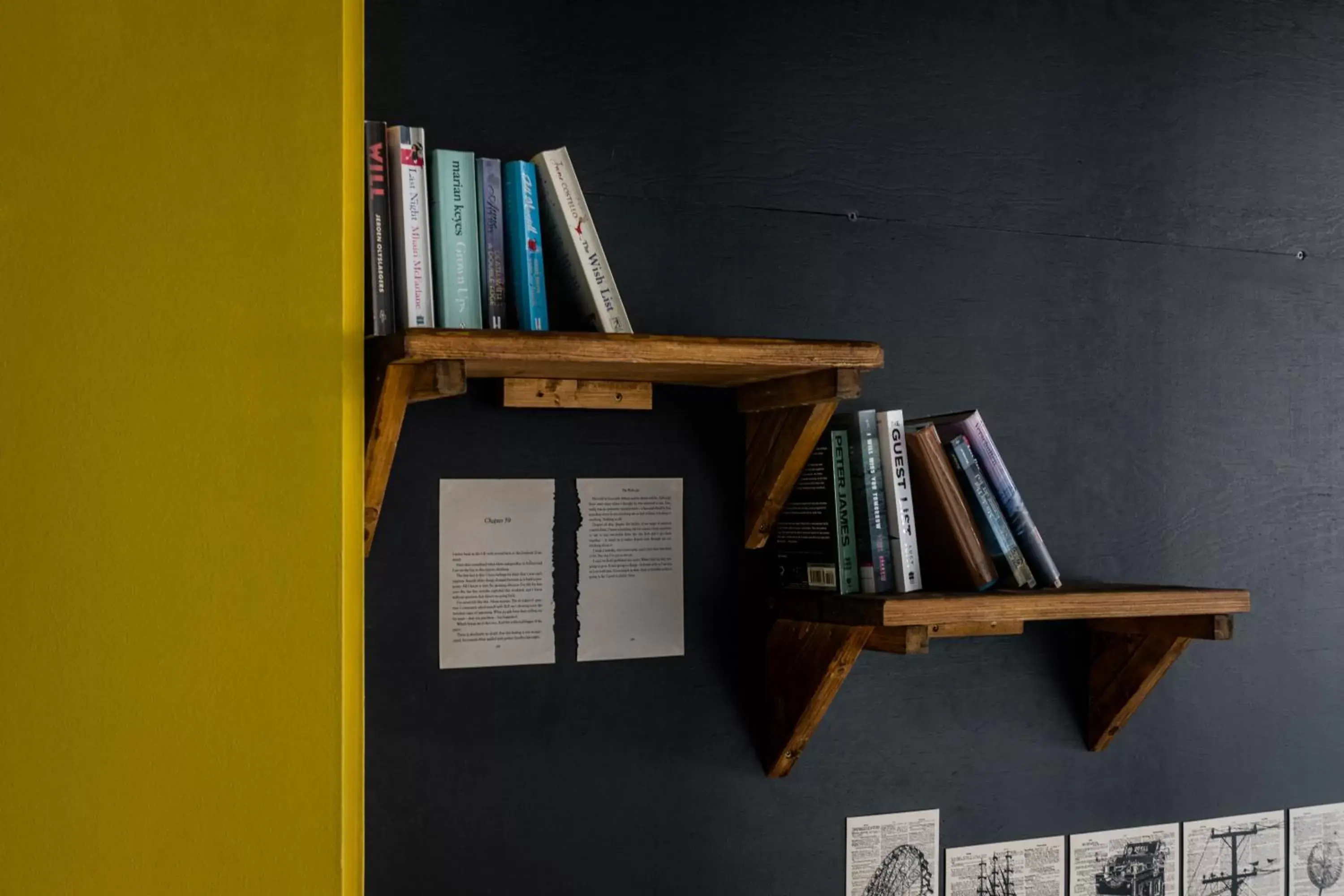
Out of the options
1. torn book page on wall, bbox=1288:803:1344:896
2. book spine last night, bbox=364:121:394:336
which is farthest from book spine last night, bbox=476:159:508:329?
torn book page on wall, bbox=1288:803:1344:896

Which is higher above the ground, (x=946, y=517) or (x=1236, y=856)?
(x=946, y=517)

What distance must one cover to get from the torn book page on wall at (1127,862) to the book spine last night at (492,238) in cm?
119

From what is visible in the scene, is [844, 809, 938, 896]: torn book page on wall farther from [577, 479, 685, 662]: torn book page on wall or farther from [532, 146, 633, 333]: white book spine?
[532, 146, 633, 333]: white book spine

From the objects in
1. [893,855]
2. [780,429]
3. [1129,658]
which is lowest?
[893,855]

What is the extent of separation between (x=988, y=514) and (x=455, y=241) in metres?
0.77

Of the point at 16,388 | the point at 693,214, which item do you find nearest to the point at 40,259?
the point at 16,388

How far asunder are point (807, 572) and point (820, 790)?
1.09 ft

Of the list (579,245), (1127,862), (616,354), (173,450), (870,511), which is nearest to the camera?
(173,450)

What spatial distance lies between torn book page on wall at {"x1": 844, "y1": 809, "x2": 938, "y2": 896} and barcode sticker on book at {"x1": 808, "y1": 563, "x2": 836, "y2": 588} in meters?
0.38

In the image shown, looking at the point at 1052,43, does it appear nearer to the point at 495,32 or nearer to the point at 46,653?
the point at 495,32

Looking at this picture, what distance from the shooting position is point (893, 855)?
1756mm

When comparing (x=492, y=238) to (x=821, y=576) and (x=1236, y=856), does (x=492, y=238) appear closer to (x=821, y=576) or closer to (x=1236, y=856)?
(x=821, y=576)

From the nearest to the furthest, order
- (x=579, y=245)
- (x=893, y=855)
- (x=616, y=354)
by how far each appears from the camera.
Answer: (x=616, y=354), (x=579, y=245), (x=893, y=855)

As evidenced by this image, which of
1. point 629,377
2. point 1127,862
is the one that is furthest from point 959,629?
point 1127,862
